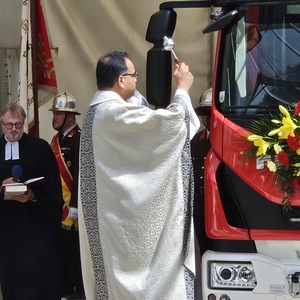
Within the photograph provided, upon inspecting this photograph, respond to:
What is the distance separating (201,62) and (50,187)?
9.30 feet

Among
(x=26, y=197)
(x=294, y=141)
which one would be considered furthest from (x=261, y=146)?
(x=26, y=197)

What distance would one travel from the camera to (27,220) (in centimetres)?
596

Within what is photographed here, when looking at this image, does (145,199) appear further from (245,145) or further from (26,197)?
(26,197)

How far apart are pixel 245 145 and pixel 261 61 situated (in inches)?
23.3

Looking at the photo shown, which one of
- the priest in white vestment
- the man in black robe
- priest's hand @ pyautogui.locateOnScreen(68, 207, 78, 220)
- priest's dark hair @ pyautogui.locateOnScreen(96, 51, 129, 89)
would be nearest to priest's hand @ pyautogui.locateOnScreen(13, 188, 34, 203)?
the man in black robe

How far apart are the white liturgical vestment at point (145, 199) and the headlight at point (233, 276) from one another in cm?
18

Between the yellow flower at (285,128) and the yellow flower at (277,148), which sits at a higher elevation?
the yellow flower at (285,128)

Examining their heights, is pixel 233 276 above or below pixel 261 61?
below

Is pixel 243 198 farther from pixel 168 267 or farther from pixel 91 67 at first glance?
pixel 91 67

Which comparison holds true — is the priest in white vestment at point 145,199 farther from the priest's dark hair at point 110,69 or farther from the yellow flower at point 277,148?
the yellow flower at point 277,148

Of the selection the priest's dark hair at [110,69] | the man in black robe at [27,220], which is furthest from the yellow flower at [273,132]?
the man in black robe at [27,220]

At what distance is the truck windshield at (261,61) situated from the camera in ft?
14.6

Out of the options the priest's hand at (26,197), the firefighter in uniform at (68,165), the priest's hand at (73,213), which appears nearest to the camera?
→ the priest's hand at (26,197)

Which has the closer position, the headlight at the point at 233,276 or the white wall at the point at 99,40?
the headlight at the point at 233,276
